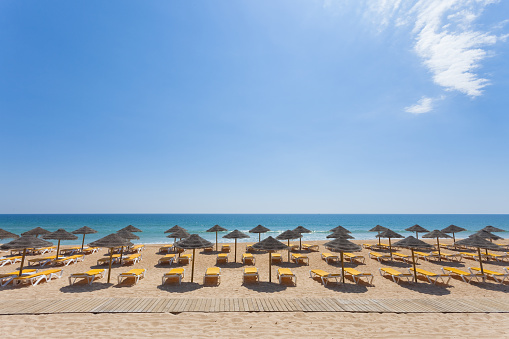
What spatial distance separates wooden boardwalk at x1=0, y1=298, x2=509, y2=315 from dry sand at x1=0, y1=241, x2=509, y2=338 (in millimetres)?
273

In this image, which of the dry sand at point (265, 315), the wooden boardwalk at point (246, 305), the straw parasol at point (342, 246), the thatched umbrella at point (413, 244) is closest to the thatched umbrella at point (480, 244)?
the dry sand at point (265, 315)

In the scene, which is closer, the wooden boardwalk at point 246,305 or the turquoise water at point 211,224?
the wooden boardwalk at point 246,305

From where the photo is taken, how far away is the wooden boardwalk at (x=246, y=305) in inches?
263

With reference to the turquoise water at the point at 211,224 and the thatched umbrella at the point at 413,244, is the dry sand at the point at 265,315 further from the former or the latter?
the turquoise water at the point at 211,224

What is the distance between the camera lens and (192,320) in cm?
615

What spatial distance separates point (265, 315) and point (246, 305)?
83cm

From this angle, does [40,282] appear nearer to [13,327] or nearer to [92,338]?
[13,327]

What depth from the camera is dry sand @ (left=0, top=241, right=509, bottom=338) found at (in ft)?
18.9

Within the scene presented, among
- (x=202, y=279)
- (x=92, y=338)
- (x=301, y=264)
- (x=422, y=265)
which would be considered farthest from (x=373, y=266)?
(x=92, y=338)

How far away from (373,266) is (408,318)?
7825mm

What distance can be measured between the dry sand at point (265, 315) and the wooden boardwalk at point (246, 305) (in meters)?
0.27

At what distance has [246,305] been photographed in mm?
7066

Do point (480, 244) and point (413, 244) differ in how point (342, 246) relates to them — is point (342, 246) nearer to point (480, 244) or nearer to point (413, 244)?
point (413, 244)

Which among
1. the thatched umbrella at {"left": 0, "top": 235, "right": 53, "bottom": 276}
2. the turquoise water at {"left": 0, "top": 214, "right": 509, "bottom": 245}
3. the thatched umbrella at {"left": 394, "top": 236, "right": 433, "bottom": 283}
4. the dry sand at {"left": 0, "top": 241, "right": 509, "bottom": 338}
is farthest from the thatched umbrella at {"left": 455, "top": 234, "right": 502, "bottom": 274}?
the turquoise water at {"left": 0, "top": 214, "right": 509, "bottom": 245}
